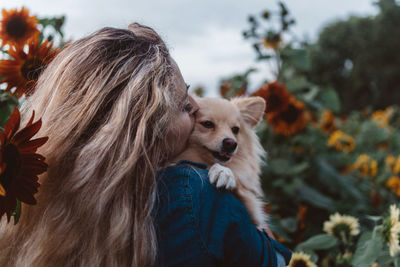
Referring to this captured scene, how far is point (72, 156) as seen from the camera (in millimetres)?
1483

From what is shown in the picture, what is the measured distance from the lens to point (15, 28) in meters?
1.96

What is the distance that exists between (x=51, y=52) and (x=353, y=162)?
3537mm

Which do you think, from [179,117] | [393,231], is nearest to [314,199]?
[393,231]

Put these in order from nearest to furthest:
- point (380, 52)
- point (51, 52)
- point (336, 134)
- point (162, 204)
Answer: point (162, 204)
point (51, 52)
point (336, 134)
point (380, 52)

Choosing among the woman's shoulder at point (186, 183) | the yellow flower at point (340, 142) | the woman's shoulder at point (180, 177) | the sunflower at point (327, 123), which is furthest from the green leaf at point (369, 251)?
the sunflower at point (327, 123)

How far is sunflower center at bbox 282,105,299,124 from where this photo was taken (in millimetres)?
3532

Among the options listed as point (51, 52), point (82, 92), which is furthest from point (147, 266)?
point (51, 52)

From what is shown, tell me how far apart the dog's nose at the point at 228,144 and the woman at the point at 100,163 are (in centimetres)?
83

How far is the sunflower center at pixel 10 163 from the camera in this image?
1.17 metres

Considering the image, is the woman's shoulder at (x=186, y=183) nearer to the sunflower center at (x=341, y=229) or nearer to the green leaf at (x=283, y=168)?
the sunflower center at (x=341, y=229)

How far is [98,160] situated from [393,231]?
1.52 meters

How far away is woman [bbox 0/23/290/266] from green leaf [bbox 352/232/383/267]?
91cm

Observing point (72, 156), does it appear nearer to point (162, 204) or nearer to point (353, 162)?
point (162, 204)

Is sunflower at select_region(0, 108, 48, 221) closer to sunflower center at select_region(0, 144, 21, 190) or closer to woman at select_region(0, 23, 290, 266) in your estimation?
sunflower center at select_region(0, 144, 21, 190)
